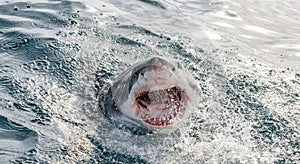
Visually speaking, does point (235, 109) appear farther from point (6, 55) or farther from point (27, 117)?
point (6, 55)

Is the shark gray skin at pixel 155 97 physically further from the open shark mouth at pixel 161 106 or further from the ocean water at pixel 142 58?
the ocean water at pixel 142 58

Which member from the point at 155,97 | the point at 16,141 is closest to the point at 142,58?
the point at 155,97

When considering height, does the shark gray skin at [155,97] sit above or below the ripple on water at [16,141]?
above

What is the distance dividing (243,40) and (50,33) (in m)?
3.14

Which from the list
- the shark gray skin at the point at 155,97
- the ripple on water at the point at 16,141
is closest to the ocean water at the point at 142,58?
the ripple on water at the point at 16,141

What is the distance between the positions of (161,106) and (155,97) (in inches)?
3.8

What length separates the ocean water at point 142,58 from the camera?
4.68 meters

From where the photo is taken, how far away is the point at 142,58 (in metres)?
6.88

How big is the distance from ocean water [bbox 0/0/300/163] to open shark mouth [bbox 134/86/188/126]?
0.43 m

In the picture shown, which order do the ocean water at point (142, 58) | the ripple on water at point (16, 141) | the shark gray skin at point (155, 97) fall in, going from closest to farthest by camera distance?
the shark gray skin at point (155, 97) → the ripple on water at point (16, 141) → the ocean water at point (142, 58)

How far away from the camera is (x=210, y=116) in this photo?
17.9ft

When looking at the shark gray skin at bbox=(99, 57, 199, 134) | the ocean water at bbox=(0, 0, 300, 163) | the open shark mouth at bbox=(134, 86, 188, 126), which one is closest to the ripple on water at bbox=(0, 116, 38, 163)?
the ocean water at bbox=(0, 0, 300, 163)

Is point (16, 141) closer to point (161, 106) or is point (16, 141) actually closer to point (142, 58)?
point (161, 106)

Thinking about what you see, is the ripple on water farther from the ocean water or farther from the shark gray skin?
the shark gray skin
